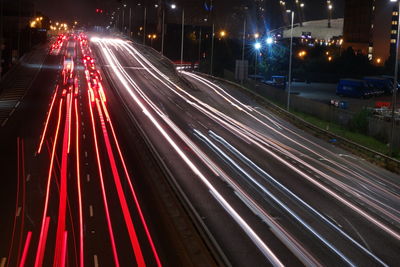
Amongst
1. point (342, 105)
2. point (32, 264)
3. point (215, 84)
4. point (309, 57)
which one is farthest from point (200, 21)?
point (32, 264)

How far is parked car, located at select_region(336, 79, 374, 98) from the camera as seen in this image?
7719cm

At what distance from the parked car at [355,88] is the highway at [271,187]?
2851 cm

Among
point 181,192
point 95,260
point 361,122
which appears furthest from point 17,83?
point 95,260

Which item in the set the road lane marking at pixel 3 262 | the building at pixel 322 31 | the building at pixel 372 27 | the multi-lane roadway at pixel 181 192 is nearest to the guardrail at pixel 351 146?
the multi-lane roadway at pixel 181 192

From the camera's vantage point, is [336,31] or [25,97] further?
[336,31]

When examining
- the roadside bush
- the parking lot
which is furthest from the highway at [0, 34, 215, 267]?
the parking lot

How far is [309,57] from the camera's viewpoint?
422 feet

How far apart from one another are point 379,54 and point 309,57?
14.7 m

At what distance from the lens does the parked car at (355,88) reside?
77188mm

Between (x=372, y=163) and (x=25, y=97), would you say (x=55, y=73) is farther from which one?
(x=372, y=163)

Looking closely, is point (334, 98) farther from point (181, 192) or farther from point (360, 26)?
point (360, 26)

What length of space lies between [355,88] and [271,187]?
177ft

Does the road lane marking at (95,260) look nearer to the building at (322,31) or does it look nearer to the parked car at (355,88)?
the parked car at (355,88)

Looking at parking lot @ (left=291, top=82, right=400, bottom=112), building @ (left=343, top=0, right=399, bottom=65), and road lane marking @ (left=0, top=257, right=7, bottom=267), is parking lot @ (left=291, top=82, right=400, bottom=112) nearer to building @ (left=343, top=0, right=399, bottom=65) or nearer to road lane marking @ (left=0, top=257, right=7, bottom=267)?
building @ (left=343, top=0, right=399, bottom=65)
